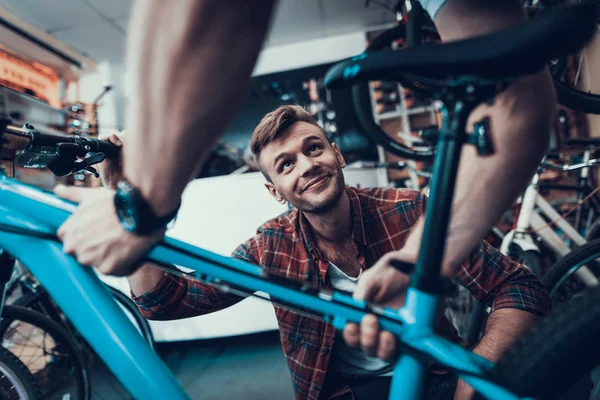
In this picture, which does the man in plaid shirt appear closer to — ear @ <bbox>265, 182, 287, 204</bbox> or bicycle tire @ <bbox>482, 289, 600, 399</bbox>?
ear @ <bbox>265, 182, 287, 204</bbox>

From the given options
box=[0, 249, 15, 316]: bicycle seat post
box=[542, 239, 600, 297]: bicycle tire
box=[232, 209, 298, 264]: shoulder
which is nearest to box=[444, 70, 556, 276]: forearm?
box=[232, 209, 298, 264]: shoulder

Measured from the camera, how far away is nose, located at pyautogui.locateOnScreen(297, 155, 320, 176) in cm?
96

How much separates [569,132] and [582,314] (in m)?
2.51

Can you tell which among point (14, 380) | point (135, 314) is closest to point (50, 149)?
point (14, 380)

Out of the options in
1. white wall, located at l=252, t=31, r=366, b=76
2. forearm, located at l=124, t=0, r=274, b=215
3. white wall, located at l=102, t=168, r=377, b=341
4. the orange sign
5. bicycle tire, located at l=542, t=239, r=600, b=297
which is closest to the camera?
forearm, located at l=124, t=0, r=274, b=215

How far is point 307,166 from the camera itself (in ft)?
3.14

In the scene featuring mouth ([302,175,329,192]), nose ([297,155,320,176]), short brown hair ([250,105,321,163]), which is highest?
short brown hair ([250,105,321,163])

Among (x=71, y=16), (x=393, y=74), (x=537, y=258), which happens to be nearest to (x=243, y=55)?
(x=393, y=74)

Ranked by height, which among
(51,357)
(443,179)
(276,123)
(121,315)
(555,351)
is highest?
(276,123)

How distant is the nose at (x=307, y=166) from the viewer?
0.96 m

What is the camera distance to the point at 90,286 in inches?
19.5

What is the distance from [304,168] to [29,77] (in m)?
4.32

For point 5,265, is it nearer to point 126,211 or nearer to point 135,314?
point 126,211

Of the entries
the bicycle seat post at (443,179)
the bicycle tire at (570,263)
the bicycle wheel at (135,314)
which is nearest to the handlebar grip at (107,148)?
the bicycle seat post at (443,179)
